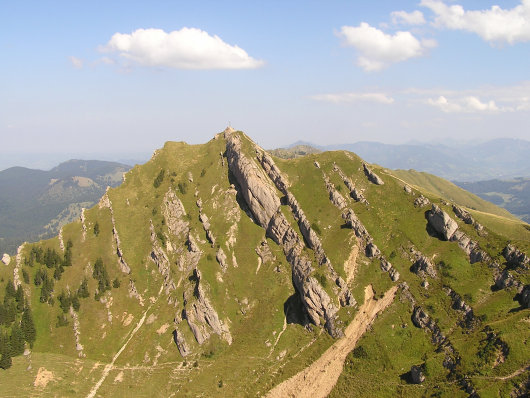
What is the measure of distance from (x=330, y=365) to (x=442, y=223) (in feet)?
196

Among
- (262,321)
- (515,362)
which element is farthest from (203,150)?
(515,362)

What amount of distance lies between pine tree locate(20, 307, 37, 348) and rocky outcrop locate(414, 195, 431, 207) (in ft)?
480

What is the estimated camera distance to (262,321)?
356ft

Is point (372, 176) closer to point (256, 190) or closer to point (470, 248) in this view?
point (470, 248)

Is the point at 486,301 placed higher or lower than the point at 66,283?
higher

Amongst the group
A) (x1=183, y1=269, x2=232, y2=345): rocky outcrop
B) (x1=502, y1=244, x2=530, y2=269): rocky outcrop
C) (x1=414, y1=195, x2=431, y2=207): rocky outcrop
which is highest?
(x1=414, y1=195, x2=431, y2=207): rocky outcrop

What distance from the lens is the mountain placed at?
8694 cm

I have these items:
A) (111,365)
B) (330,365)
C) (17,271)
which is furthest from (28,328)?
(330,365)

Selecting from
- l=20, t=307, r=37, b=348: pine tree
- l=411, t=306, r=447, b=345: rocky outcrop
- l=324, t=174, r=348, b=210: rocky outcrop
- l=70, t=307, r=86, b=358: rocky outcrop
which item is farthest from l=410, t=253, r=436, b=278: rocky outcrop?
l=20, t=307, r=37, b=348: pine tree

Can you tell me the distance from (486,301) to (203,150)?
13948 cm

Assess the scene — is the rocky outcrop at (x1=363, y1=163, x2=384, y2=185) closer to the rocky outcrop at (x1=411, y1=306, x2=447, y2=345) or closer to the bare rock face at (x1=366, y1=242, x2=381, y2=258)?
the bare rock face at (x1=366, y1=242, x2=381, y2=258)

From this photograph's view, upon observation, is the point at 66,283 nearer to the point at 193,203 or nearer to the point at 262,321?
the point at 193,203

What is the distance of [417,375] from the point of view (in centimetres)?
7975

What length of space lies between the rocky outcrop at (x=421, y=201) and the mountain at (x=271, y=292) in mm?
345
